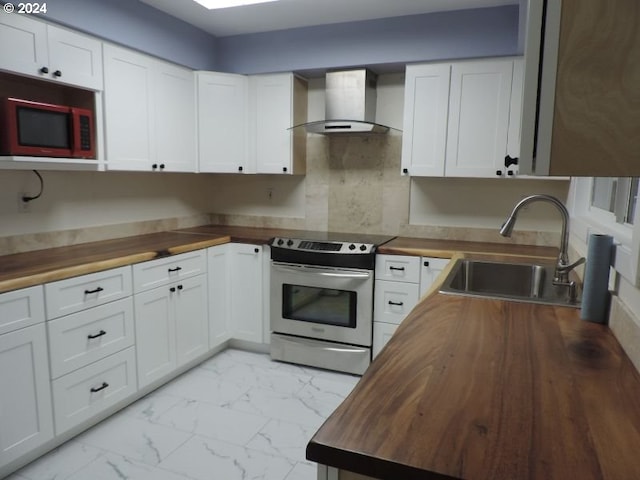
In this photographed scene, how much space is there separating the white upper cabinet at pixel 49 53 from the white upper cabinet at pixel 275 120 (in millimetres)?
1244

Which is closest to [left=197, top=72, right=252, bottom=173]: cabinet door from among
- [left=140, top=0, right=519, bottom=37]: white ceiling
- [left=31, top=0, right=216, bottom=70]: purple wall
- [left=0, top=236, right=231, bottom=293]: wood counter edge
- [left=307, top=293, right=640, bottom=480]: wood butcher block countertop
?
[left=31, top=0, right=216, bottom=70]: purple wall

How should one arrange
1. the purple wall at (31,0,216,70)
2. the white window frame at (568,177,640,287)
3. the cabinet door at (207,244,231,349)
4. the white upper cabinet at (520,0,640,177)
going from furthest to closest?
1. the cabinet door at (207,244,231,349)
2. the purple wall at (31,0,216,70)
3. the white window frame at (568,177,640,287)
4. the white upper cabinet at (520,0,640,177)

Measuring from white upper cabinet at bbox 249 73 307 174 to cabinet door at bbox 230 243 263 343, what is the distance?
0.74 meters

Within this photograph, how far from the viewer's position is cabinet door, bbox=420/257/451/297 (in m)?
2.92

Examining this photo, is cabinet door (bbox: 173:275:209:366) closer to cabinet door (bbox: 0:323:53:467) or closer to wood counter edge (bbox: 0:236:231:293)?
wood counter edge (bbox: 0:236:231:293)

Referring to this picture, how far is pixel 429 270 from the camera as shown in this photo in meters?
2.95

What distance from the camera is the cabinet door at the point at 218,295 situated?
131 inches

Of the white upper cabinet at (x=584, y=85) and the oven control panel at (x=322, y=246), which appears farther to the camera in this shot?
the oven control panel at (x=322, y=246)

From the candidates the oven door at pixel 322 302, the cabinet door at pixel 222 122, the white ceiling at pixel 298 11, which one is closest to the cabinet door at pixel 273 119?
the cabinet door at pixel 222 122

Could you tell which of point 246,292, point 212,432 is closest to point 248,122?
point 246,292

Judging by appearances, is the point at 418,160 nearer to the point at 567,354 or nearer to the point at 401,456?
the point at 567,354

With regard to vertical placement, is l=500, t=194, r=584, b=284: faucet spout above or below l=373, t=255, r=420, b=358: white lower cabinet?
above

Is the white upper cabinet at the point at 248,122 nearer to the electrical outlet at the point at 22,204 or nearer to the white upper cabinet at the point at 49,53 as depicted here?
the white upper cabinet at the point at 49,53

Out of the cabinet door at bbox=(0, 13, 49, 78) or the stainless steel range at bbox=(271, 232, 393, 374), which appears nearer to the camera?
the cabinet door at bbox=(0, 13, 49, 78)
